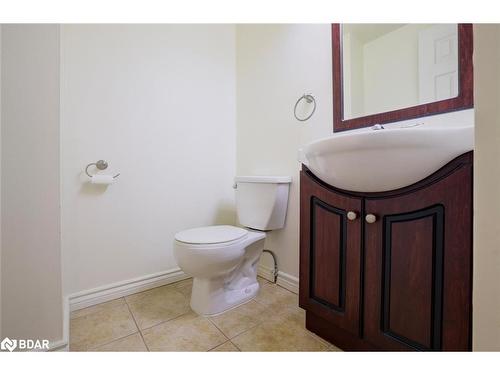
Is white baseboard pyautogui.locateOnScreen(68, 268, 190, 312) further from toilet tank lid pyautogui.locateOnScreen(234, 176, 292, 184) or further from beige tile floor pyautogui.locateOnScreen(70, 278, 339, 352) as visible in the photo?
toilet tank lid pyautogui.locateOnScreen(234, 176, 292, 184)

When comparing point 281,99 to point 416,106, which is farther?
point 281,99

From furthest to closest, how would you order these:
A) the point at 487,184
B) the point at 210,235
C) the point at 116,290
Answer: the point at 116,290
the point at 210,235
the point at 487,184

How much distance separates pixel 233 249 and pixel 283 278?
0.54m

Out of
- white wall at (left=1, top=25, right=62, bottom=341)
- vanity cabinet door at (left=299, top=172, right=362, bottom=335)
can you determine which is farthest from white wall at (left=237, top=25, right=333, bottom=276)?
white wall at (left=1, top=25, right=62, bottom=341)

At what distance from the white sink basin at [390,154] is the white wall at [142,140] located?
1.07 m

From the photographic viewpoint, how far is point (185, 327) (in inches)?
42.6

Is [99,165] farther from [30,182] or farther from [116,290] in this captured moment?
[116,290]

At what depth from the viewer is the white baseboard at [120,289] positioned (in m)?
1.24

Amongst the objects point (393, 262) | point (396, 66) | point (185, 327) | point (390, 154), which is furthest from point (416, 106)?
point (185, 327)

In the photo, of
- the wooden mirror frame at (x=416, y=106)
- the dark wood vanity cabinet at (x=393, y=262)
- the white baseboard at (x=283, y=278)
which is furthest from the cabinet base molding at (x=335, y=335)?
the wooden mirror frame at (x=416, y=106)

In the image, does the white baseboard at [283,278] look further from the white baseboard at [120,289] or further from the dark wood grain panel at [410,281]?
the dark wood grain panel at [410,281]

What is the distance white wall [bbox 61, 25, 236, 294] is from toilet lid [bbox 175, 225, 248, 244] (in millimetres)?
408

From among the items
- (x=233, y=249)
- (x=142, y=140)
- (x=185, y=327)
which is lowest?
(x=185, y=327)
